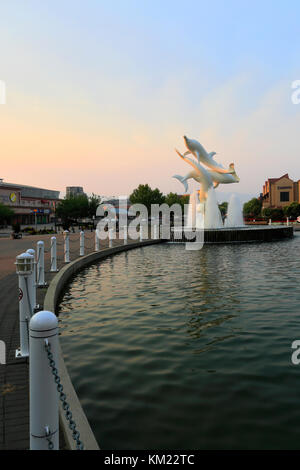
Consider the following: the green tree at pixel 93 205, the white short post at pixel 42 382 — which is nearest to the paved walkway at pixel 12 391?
the white short post at pixel 42 382

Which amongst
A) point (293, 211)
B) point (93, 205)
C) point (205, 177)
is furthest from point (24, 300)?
point (93, 205)

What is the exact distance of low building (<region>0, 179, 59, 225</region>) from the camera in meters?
78.5

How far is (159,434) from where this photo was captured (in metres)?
3.75

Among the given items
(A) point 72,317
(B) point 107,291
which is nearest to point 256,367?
(A) point 72,317

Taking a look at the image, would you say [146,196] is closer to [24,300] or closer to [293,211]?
[293,211]

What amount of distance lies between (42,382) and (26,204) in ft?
296

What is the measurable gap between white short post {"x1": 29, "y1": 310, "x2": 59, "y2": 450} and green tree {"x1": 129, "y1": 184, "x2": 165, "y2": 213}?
89.8 metres

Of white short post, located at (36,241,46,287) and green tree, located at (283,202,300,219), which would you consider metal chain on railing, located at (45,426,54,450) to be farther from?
green tree, located at (283,202,300,219)

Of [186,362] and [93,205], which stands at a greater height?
Result: [93,205]

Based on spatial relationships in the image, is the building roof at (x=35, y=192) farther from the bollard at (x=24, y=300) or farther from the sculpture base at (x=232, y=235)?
the bollard at (x=24, y=300)

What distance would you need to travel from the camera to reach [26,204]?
88.1 meters

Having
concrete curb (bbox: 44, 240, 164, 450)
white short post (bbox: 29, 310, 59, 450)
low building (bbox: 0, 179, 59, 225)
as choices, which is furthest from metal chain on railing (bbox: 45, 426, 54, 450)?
low building (bbox: 0, 179, 59, 225)

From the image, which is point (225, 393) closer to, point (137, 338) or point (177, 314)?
point (137, 338)
